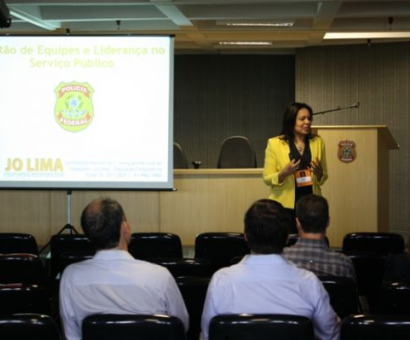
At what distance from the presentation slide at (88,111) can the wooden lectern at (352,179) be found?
174 centimetres

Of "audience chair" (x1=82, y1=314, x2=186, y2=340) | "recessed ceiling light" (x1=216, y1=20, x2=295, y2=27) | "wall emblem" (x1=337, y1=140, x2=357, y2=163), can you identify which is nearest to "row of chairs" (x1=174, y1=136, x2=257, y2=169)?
"recessed ceiling light" (x1=216, y1=20, x2=295, y2=27)

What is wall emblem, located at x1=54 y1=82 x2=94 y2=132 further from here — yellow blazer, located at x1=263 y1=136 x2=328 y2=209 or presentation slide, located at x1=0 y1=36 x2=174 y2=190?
yellow blazer, located at x1=263 y1=136 x2=328 y2=209

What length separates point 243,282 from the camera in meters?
2.88

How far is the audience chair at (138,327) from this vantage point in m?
2.49

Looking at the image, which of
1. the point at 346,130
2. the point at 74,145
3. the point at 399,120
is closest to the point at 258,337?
the point at 74,145

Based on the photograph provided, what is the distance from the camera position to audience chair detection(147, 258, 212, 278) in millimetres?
3750

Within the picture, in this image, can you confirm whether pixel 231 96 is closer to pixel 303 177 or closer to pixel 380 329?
pixel 303 177

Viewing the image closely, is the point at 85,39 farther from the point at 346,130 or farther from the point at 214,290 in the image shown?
the point at 214,290

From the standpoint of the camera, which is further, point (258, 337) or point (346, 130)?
point (346, 130)

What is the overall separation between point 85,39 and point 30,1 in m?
1.54

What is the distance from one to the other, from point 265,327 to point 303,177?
3020 millimetres

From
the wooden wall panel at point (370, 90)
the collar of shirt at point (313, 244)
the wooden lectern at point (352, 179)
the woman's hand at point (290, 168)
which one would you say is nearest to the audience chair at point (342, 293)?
the collar of shirt at point (313, 244)

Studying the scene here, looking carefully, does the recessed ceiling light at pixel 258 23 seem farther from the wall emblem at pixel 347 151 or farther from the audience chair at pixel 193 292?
the audience chair at pixel 193 292

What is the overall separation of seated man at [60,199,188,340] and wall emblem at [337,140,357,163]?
4.45m
